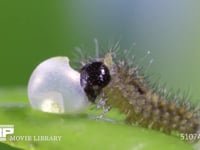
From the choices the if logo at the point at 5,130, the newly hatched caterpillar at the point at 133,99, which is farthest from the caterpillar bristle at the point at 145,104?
the if logo at the point at 5,130

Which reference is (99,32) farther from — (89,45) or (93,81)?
(93,81)

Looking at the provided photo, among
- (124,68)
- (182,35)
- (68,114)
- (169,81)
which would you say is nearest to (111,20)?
(182,35)

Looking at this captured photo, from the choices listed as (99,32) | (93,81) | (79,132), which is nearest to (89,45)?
(99,32)

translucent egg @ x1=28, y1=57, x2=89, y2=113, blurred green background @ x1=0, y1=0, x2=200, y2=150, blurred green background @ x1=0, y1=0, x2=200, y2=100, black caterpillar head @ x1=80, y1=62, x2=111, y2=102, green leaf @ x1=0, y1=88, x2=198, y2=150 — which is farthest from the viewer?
blurred green background @ x1=0, y1=0, x2=200, y2=100

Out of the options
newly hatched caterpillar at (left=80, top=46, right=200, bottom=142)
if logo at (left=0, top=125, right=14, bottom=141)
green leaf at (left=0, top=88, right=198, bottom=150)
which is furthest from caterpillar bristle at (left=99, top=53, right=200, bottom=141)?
if logo at (left=0, top=125, right=14, bottom=141)

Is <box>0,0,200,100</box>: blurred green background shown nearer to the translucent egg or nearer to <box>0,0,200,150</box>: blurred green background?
<box>0,0,200,150</box>: blurred green background

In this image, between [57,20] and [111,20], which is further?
[111,20]

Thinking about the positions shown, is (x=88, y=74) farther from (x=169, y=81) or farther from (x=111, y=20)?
(x=111, y=20)
